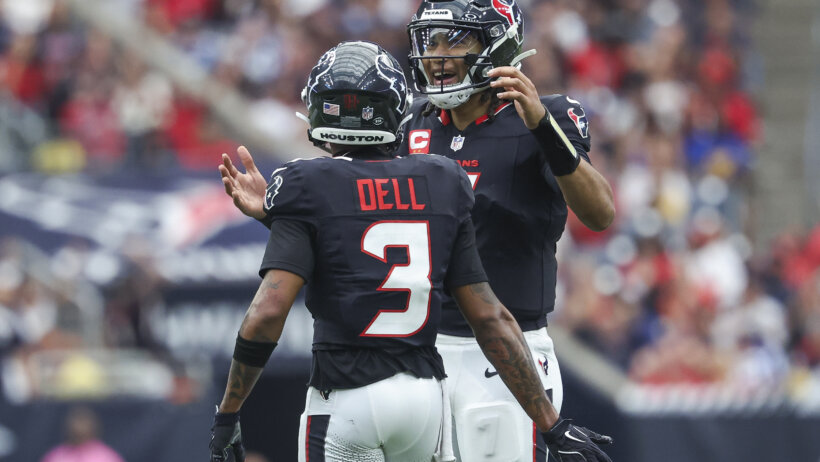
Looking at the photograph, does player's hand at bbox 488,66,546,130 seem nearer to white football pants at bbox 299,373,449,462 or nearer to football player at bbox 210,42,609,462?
football player at bbox 210,42,609,462

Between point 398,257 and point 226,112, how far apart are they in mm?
8250

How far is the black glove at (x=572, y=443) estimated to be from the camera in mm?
4383

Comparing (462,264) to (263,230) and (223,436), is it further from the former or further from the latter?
(263,230)

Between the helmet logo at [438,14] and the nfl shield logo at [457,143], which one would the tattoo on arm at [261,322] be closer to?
the nfl shield logo at [457,143]

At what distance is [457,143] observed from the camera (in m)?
5.18

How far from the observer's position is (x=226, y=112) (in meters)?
12.3

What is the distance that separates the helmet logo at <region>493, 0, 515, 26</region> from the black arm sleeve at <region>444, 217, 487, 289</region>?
0.99m

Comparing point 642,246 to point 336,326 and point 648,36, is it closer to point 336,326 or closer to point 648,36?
point 648,36

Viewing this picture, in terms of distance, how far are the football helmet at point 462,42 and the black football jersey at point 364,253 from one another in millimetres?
725

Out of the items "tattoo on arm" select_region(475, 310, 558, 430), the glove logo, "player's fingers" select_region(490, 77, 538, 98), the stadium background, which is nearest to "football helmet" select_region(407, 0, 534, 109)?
the glove logo

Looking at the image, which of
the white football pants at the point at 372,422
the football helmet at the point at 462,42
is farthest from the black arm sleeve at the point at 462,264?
the football helmet at the point at 462,42

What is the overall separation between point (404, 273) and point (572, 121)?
1064mm

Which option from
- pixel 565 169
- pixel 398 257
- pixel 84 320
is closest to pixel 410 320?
pixel 398 257

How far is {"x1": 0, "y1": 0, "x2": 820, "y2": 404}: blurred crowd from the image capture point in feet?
33.9
